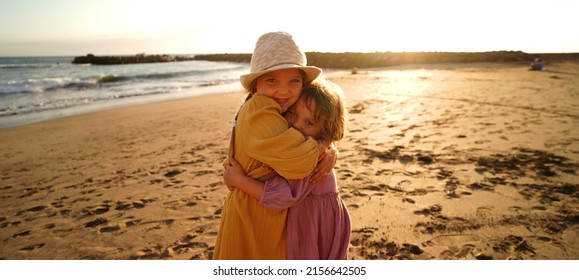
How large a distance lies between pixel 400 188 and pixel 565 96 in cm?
690

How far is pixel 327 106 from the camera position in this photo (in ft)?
5.26

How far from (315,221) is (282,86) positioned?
2.08 ft

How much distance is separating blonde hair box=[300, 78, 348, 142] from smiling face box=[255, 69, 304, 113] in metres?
0.05

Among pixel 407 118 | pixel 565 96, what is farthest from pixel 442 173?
pixel 565 96

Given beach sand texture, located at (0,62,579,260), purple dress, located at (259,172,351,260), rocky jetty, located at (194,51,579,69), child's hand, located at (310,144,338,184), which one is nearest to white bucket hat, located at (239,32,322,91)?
child's hand, located at (310,144,338,184)

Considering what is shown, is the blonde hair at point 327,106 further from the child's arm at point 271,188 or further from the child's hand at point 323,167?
the child's arm at point 271,188

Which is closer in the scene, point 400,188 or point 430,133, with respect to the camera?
point 400,188

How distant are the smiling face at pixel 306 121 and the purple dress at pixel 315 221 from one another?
0.70 ft

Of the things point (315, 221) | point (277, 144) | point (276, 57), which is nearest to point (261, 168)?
point (277, 144)

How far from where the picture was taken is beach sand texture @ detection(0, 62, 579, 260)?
9.43ft

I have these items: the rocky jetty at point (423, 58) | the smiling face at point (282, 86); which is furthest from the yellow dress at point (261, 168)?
the rocky jetty at point (423, 58)

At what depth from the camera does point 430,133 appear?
18.6 ft

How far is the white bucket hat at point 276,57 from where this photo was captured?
1.60 meters

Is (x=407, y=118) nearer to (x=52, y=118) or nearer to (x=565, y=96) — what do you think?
(x=565, y=96)
